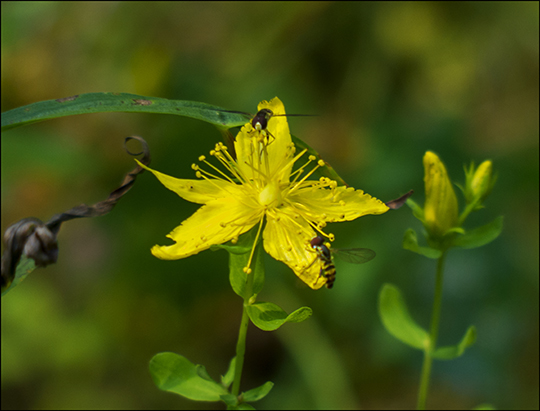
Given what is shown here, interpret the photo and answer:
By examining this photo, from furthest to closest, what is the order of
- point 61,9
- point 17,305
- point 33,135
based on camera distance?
point 61,9 → point 33,135 → point 17,305

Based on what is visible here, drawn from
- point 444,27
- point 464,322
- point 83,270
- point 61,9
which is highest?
point 61,9

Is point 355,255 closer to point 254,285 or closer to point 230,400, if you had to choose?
point 254,285

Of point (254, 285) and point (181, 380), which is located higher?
point (254, 285)

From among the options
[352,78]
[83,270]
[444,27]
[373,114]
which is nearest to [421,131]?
[373,114]

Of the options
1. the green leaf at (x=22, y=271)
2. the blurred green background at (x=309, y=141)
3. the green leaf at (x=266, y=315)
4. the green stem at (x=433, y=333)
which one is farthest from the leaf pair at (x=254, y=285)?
the blurred green background at (x=309, y=141)

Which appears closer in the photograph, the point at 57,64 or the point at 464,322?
the point at 464,322

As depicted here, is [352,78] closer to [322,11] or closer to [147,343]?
[322,11]

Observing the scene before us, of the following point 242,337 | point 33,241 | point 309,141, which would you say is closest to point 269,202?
point 242,337
